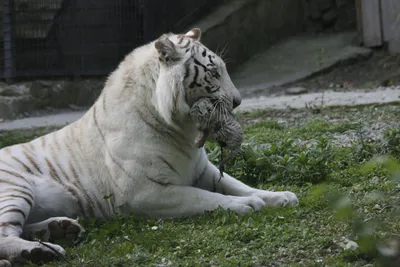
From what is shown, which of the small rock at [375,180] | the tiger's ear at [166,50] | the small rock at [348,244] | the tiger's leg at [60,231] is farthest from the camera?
the small rock at [375,180]

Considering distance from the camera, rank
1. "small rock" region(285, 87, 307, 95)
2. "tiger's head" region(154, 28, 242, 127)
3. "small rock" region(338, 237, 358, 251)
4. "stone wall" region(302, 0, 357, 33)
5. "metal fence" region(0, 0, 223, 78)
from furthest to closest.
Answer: "stone wall" region(302, 0, 357, 33), "small rock" region(285, 87, 307, 95), "metal fence" region(0, 0, 223, 78), "tiger's head" region(154, 28, 242, 127), "small rock" region(338, 237, 358, 251)

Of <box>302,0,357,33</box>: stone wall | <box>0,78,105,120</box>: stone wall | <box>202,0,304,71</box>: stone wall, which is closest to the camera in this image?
<box>0,78,105,120</box>: stone wall

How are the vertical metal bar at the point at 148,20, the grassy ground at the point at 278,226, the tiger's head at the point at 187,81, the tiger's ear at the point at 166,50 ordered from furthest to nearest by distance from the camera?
the vertical metal bar at the point at 148,20 < the tiger's ear at the point at 166,50 < the tiger's head at the point at 187,81 < the grassy ground at the point at 278,226

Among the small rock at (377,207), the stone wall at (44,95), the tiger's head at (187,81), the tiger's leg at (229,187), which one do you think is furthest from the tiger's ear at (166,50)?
the stone wall at (44,95)

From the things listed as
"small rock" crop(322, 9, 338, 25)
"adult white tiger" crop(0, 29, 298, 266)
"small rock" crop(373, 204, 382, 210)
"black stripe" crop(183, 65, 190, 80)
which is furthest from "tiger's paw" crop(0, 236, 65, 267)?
"small rock" crop(322, 9, 338, 25)

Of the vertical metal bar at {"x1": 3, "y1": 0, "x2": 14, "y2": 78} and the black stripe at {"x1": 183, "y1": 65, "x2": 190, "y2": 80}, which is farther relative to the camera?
the vertical metal bar at {"x1": 3, "y1": 0, "x2": 14, "y2": 78}

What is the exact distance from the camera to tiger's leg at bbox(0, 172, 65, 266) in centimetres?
348

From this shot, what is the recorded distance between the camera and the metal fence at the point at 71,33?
9.59 metres

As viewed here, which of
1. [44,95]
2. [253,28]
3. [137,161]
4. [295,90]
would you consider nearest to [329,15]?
[253,28]

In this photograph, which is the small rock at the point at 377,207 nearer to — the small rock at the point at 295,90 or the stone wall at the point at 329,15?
the small rock at the point at 295,90

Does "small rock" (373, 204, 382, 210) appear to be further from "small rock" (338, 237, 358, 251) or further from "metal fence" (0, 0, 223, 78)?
"metal fence" (0, 0, 223, 78)

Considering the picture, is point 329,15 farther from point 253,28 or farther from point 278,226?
point 278,226

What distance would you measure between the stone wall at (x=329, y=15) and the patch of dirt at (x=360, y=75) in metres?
1.45

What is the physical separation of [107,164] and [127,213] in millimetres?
348
